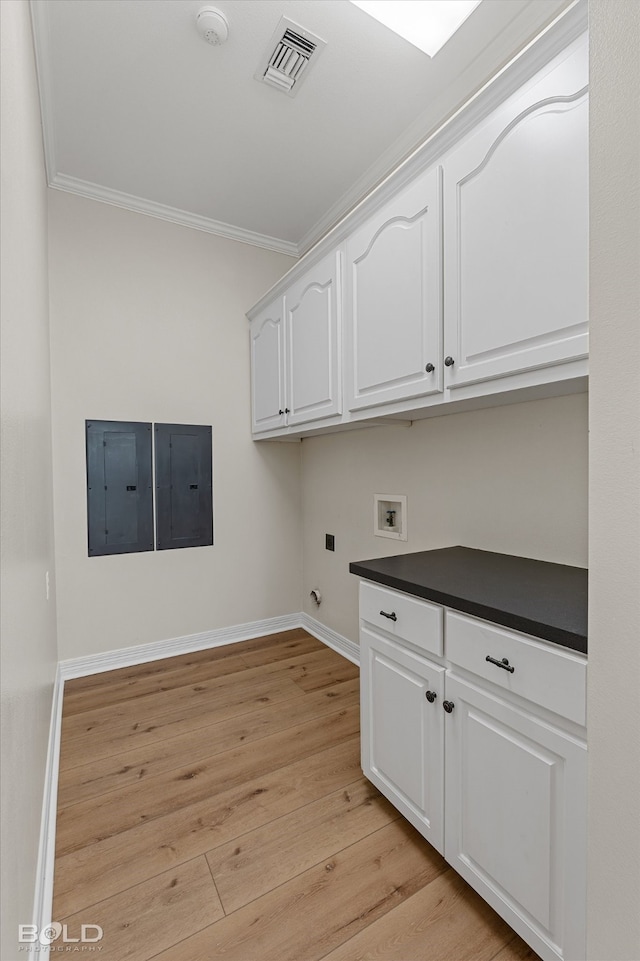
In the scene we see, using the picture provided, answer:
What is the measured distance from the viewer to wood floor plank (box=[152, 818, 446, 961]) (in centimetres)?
112

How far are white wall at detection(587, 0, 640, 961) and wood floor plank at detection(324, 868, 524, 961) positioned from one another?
1.50 feet

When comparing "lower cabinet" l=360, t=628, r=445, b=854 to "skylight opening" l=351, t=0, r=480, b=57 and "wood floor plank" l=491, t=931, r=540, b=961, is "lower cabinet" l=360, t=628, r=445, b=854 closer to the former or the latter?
"wood floor plank" l=491, t=931, r=540, b=961

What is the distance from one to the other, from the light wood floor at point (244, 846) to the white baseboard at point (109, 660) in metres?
0.05

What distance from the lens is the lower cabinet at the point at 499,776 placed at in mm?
957

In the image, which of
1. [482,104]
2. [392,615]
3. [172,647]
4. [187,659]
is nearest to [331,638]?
[187,659]

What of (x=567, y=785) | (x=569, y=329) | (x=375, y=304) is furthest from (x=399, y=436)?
(x=567, y=785)

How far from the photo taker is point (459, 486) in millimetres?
1979

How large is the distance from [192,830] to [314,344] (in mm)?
2083

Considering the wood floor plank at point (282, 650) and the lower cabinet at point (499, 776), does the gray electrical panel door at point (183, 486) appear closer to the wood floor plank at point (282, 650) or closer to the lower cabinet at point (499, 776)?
the wood floor plank at point (282, 650)

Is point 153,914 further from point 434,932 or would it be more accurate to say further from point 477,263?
point 477,263

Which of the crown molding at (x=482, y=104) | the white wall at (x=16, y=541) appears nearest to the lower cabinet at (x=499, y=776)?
the white wall at (x=16, y=541)

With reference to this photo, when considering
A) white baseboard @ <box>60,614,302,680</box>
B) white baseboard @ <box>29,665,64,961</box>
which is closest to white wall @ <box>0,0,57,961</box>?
white baseboard @ <box>29,665,64,961</box>

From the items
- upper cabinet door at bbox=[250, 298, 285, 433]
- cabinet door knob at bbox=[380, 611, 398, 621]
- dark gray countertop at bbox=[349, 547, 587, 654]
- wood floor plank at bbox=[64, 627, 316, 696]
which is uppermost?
upper cabinet door at bbox=[250, 298, 285, 433]

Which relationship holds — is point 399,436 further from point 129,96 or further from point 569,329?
point 129,96
